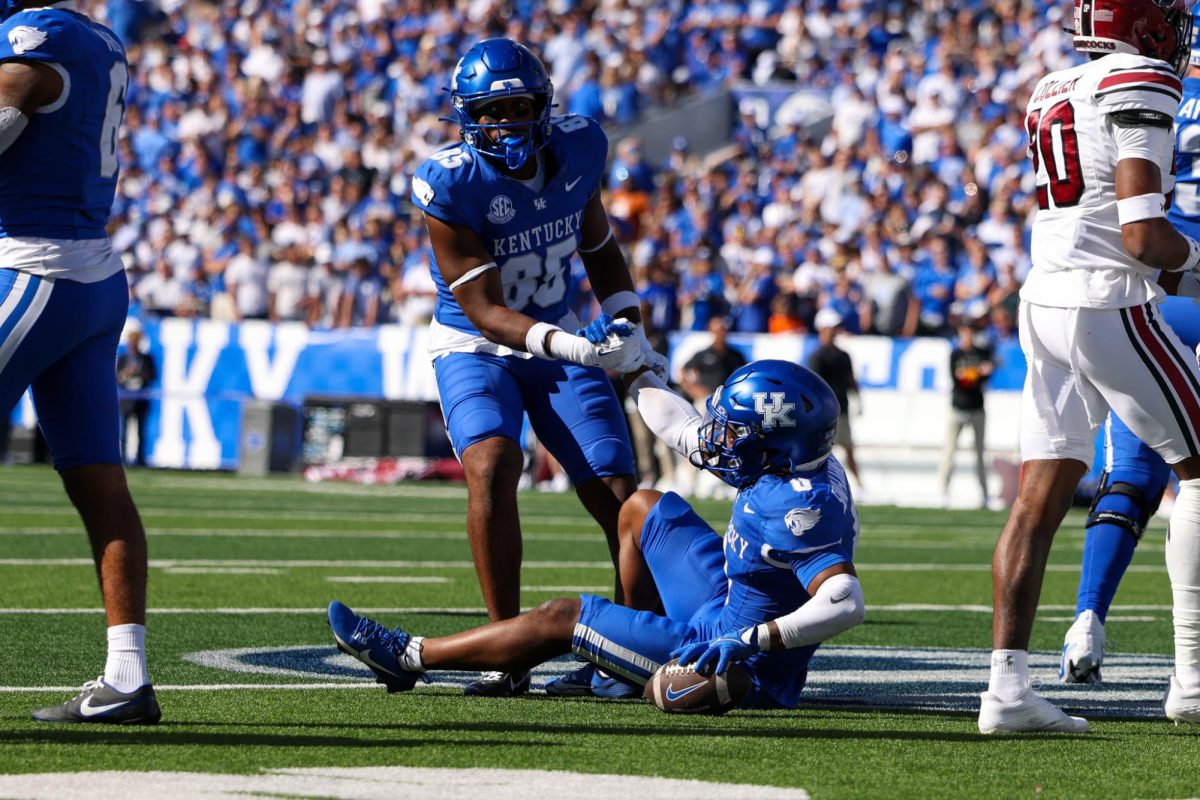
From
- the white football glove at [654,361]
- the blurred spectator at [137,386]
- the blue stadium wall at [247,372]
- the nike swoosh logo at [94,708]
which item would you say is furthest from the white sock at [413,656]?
the blurred spectator at [137,386]

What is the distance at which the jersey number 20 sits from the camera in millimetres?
4848

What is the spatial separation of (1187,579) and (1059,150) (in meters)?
1.13

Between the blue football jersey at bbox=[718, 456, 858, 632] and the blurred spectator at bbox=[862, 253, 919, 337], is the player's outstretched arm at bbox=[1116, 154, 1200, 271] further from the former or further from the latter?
the blurred spectator at bbox=[862, 253, 919, 337]

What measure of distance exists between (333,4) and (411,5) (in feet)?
5.07

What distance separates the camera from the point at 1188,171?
660cm

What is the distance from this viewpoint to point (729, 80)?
23734 mm

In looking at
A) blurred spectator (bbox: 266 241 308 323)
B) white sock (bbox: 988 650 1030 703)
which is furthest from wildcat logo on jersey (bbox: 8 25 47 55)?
blurred spectator (bbox: 266 241 308 323)

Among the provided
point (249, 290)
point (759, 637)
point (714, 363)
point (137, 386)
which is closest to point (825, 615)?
point (759, 637)

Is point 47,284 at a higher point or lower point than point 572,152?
lower

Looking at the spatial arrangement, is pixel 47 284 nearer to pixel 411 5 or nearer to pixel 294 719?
pixel 294 719

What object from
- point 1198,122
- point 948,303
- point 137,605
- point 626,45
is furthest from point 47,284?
point 626,45

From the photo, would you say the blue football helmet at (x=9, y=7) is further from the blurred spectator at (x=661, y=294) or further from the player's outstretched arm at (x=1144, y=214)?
the blurred spectator at (x=661, y=294)

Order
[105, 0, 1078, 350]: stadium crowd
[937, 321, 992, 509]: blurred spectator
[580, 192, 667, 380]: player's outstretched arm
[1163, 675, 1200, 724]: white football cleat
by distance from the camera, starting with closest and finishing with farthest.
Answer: [1163, 675, 1200, 724]: white football cleat → [580, 192, 667, 380]: player's outstretched arm → [937, 321, 992, 509]: blurred spectator → [105, 0, 1078, 350]: stadium crowd

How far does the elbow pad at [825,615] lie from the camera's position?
4539 millimetres
